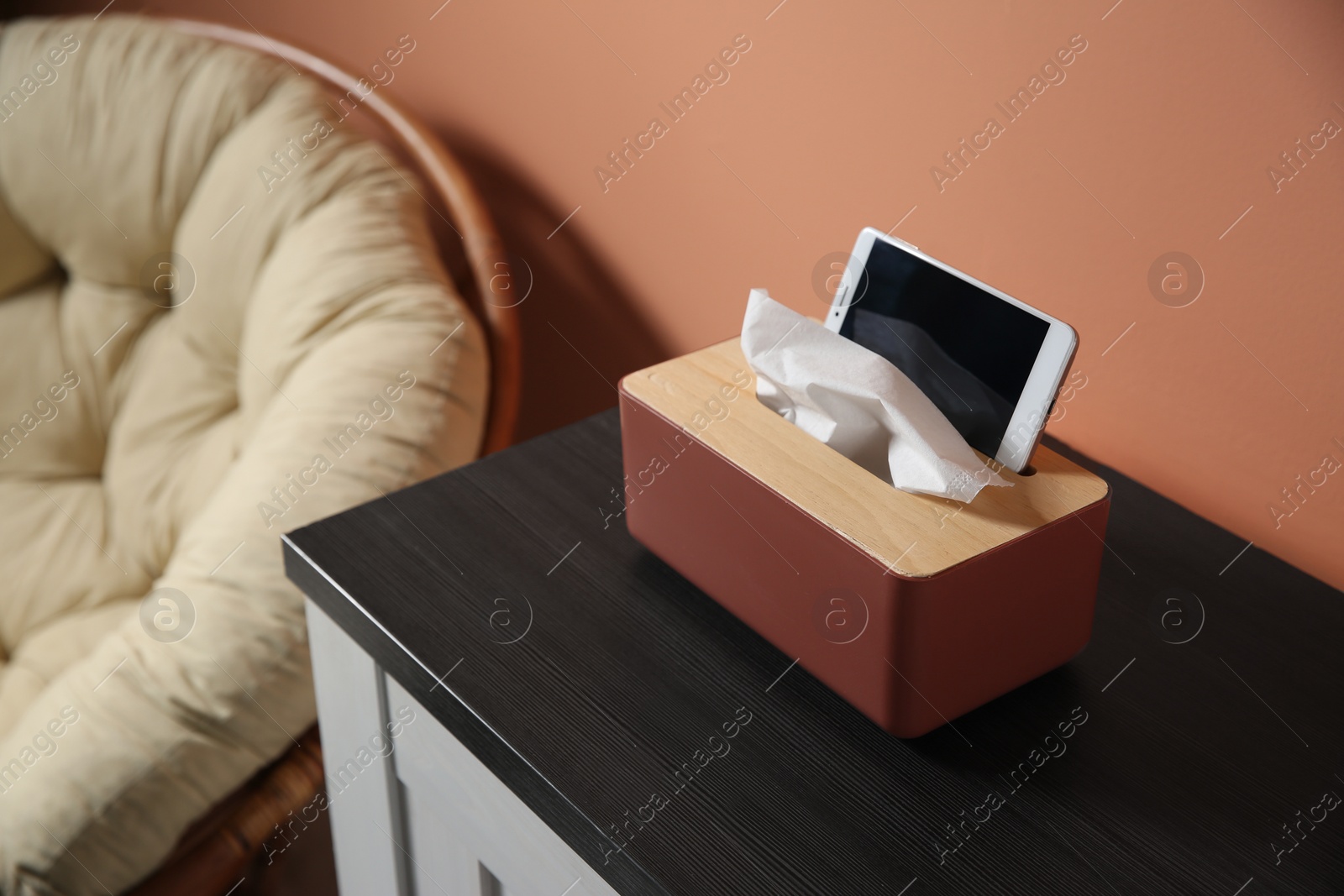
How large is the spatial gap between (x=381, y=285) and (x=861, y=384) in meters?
0.66

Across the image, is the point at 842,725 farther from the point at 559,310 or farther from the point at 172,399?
the point at 172,399

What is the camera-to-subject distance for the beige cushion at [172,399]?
2.76ft

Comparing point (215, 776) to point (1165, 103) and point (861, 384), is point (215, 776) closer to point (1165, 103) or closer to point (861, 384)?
point (861, 384)

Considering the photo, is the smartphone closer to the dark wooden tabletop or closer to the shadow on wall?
the dark wooden tabletop

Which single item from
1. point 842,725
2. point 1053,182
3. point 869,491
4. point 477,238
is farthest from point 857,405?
point 477,238

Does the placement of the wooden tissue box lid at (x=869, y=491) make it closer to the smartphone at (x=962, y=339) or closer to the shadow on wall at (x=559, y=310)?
the smartphone at (x=962, y=339)

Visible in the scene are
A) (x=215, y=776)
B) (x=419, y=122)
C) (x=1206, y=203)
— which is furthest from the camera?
(x=419, y=122)

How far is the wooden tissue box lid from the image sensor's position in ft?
1.63

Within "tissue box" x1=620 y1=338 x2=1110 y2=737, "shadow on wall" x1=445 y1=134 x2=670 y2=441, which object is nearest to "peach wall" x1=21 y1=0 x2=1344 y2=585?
"shadow on wall" x1=445 y1=134 x2=670 y2=441

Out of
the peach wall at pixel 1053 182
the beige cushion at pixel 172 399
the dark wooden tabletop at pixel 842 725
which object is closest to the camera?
the dark wooden tabletop at pixel 842 725

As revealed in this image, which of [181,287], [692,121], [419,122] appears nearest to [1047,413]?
[692,121]

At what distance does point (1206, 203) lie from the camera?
0.64 m

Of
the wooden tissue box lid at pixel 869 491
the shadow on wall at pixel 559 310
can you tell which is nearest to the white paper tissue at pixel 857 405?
the wooden tissue box lid at pixel 869 491

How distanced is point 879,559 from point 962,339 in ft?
0.46
